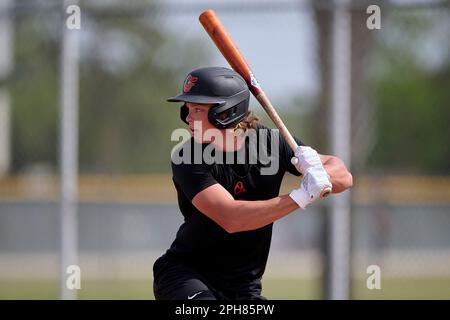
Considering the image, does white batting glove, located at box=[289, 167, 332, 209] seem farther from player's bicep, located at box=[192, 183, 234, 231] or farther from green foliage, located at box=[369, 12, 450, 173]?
green foliage, located at box=[369, 12, 450, 173]

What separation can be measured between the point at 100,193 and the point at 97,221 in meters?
1.00

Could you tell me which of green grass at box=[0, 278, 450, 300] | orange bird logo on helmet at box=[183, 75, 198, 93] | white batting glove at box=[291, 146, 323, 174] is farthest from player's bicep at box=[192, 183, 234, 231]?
green grass at box=[0, 278, 450, 300]

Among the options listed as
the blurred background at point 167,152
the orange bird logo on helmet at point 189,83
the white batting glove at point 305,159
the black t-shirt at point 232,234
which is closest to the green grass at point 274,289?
the blurred background at point 167,152

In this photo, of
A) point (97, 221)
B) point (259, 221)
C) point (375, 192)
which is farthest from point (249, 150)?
point (97, 221)

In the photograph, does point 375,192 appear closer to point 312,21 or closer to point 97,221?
point 312,21

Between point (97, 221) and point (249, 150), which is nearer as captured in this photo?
point (249, 150)

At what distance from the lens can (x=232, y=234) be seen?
18.0 ft

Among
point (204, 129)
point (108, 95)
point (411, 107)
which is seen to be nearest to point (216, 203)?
point (204, 129)

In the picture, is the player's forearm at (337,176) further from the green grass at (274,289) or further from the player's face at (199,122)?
the green grass at (274,289)

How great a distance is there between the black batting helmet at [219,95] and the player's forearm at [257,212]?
1.67 ft

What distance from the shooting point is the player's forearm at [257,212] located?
5.13 metres

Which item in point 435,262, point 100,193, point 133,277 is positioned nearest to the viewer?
point 435,262

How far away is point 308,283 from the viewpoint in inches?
517

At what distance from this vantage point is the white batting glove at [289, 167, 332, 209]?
16.9 feet
